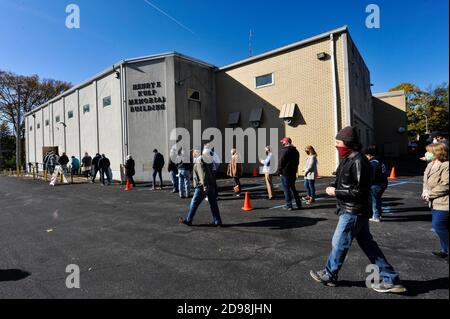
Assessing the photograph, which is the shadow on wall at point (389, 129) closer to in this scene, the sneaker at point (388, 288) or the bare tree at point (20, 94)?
the sneaker at point (388, 288)

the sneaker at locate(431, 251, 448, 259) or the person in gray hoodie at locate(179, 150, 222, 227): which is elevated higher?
the person in gray hoodie at locate(179, 150, 222, 227)

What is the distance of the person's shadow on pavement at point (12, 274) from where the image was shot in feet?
12.2

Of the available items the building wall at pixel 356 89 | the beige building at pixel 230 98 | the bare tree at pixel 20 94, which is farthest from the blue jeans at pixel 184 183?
the bare tree at pixel 20 94

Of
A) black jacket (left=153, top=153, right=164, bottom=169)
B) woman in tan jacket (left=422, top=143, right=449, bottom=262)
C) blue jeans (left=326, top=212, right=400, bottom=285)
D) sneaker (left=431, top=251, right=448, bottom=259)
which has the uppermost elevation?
black jacket (left=153, top=153, right=164, bottom=169)

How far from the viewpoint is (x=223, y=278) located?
140 inches

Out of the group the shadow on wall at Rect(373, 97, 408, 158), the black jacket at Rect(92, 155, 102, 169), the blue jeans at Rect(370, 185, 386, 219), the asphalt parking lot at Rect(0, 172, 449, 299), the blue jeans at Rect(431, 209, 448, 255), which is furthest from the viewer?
the shadow on wall at Rect(373, 97, 408, 158)

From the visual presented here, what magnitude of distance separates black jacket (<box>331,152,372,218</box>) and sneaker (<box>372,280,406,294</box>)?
2.63 feet

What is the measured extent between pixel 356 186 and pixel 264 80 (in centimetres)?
1471

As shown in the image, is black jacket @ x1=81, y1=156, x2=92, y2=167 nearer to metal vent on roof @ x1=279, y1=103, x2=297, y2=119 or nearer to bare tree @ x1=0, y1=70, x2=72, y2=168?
metal vent on roof @ x1=279, y1=103, x2=297, y2=119

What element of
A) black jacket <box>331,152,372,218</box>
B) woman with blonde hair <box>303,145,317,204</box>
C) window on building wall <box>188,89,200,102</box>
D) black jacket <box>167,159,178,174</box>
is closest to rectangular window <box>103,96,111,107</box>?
window on building wall <box>188,89,200,102</box>

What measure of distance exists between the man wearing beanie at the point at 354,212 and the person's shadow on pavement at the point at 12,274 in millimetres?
4085

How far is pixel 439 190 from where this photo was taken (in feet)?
12.1

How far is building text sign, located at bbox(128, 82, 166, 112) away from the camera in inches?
612

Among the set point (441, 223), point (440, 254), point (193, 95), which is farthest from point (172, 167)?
point (441, 223)
